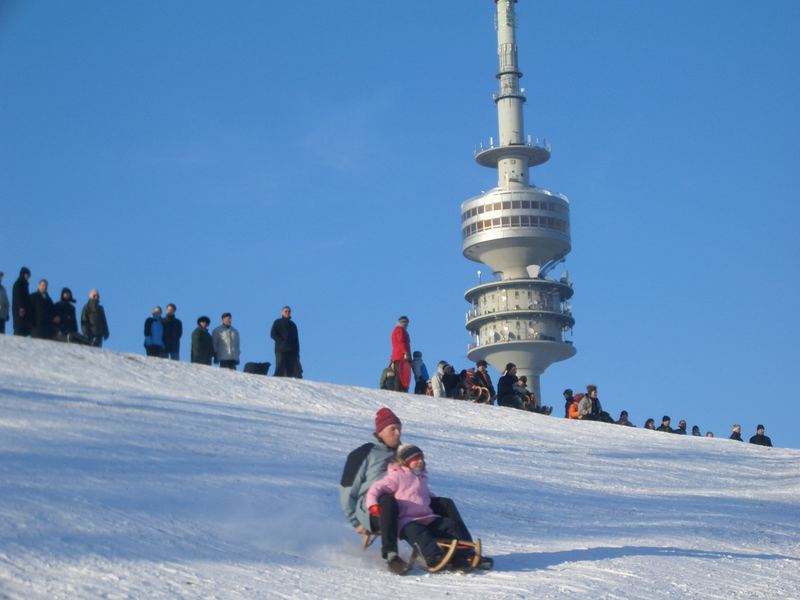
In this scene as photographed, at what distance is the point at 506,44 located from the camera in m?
142

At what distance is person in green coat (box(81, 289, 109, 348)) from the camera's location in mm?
24375

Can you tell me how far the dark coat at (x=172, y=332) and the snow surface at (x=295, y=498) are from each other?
Result: 1.55 metres

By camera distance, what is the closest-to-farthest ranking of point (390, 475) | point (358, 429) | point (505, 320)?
point (390, 475) → point (358, 429) → point (505, 320)

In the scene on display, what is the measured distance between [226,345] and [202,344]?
41 centimetres

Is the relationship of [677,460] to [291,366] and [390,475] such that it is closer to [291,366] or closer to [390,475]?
[291,366]

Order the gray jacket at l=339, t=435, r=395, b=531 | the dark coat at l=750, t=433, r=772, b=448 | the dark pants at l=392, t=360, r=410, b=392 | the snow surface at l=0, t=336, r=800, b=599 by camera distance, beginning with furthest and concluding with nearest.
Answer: the dark coat at l=750, t=433, r=772, b=448
the dark pants at l=392, t=360, r=410, b=392
the gray jacket at l=339, t=435, r=395, b=531
the snow surface at l=0, t=336, r=800, b=599

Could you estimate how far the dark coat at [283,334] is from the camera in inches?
985

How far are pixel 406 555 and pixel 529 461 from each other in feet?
26.2

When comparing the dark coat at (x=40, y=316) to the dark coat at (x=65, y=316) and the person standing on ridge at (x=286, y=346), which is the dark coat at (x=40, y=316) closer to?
Result: the dark coat at (x=65, y=316)

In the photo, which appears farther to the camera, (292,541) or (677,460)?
(677,460)

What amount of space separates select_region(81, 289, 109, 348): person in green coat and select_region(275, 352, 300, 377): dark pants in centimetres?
284

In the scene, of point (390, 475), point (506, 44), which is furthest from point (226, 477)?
point (506, 44)

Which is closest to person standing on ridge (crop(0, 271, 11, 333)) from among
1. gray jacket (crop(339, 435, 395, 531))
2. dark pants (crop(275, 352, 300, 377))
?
dark pants (crop(275, 352, 300, 377))

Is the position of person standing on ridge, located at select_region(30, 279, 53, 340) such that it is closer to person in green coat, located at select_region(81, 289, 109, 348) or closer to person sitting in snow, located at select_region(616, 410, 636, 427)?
person in green coat, located at select_region(81, 289, 109, 348)
